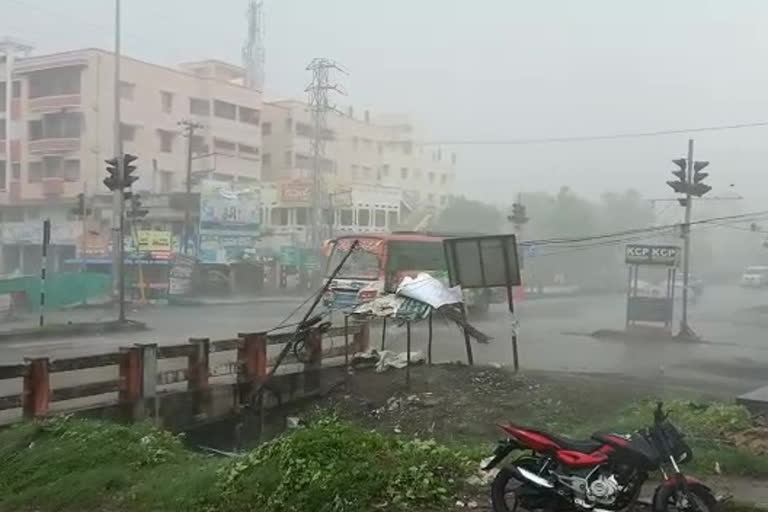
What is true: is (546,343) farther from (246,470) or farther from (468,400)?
(246,470)

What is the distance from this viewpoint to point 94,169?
151 ft

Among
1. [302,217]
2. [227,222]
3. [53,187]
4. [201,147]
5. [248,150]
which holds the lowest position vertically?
[227,222]

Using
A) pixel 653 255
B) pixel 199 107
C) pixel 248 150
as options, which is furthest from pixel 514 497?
pixel 248 150

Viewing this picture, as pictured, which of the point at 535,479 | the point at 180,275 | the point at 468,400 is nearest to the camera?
the point at 535,479

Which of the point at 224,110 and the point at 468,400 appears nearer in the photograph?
the point at 468,400

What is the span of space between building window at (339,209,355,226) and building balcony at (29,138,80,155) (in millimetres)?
14707

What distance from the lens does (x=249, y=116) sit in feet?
184

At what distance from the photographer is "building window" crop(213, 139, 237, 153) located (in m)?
54.3

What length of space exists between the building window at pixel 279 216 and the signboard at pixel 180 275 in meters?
10.3

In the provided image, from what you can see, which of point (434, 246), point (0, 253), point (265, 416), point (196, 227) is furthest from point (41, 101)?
point (265, 416)

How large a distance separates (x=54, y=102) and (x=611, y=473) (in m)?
46.3

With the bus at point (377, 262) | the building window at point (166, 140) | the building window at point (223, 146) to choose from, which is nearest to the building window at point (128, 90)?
the building window at point (166, 140)

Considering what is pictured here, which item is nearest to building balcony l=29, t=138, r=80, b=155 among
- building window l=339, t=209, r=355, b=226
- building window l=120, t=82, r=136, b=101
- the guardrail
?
building window l=120, t=82, r=136, b=101

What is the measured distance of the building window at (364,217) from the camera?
4766 centimetres
